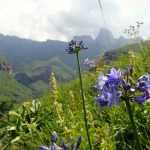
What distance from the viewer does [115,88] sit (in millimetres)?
2371

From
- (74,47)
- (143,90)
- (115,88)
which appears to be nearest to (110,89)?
(115,88)

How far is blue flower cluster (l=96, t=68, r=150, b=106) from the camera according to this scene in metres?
2.37

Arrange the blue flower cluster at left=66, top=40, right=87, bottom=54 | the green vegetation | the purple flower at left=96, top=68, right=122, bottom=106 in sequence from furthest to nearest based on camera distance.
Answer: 1. the blue flower cluster at left=66, top=40, right=87, bottom=54
2. the green vegetation
3. the purple flower at left=96, top=68, right=122, bottom=106

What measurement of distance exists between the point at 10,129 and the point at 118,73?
286 centimetres

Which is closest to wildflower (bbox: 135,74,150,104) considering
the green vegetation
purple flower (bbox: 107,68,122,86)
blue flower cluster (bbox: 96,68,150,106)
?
blue flower cluster (bbox: 96,68,150,106)

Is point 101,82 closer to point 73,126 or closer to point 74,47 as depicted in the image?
point 74,47

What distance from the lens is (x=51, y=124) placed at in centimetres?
515

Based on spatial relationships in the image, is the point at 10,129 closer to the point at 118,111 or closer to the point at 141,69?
the point at 118,111

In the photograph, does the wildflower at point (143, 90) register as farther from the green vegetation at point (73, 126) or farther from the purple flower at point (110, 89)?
the green vegetation at point (73, 126)

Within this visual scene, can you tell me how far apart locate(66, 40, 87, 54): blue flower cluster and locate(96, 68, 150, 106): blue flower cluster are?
1.82m

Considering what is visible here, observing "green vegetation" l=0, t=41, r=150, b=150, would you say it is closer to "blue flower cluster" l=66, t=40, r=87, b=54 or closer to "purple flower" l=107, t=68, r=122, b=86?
"blue flower cluster" l=66, t=40, r=87, b=54

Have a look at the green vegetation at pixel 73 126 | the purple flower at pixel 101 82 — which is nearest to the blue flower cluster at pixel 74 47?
the green vegetation at pixel 73 126

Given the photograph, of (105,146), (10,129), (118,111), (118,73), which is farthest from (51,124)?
(118,73)

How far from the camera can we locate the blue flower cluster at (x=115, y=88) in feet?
7.76
